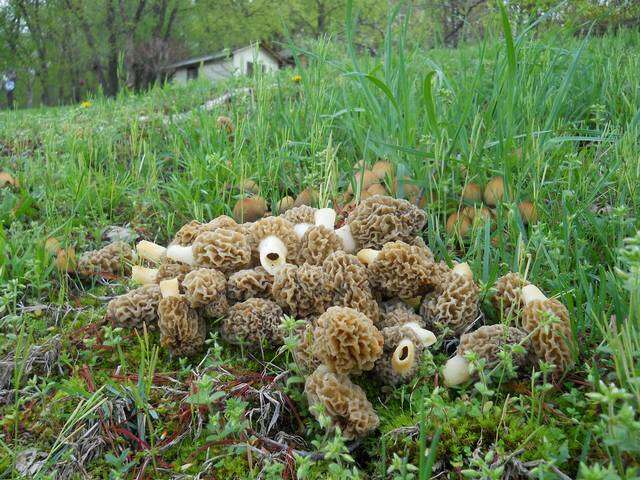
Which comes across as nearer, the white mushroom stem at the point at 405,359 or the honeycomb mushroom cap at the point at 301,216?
the white mushroom stem at the point at 405,359

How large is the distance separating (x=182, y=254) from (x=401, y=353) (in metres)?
1.12

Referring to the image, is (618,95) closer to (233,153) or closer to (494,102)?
(494,102)

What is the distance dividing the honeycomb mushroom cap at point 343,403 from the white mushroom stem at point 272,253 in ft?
2.06

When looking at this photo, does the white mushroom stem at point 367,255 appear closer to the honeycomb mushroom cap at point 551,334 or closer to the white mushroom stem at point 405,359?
the white mushroom stem at point 405,359

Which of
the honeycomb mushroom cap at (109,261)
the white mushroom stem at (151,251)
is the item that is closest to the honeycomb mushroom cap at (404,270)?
the white mushroom stem at (151,251)

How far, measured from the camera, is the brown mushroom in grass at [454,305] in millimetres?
2012

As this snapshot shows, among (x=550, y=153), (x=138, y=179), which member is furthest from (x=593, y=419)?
(x=138, y=179)

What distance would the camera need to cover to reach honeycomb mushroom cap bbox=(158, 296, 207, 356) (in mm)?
2094

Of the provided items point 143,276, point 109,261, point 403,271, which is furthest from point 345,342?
point 109,261

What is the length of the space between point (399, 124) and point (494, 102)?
0.56 meters

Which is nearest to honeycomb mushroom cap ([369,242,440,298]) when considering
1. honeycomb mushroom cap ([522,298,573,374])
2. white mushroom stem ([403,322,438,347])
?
white mushroom stem ([403,322,438,347])

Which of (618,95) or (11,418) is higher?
(618,95)

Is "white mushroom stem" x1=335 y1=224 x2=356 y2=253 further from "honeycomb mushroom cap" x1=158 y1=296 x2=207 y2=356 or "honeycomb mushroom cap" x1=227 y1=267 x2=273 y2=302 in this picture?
"honeycomb mushroom cap" x1=158 y1=296 x2=207 y2=356

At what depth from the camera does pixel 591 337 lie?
6.17 ft
